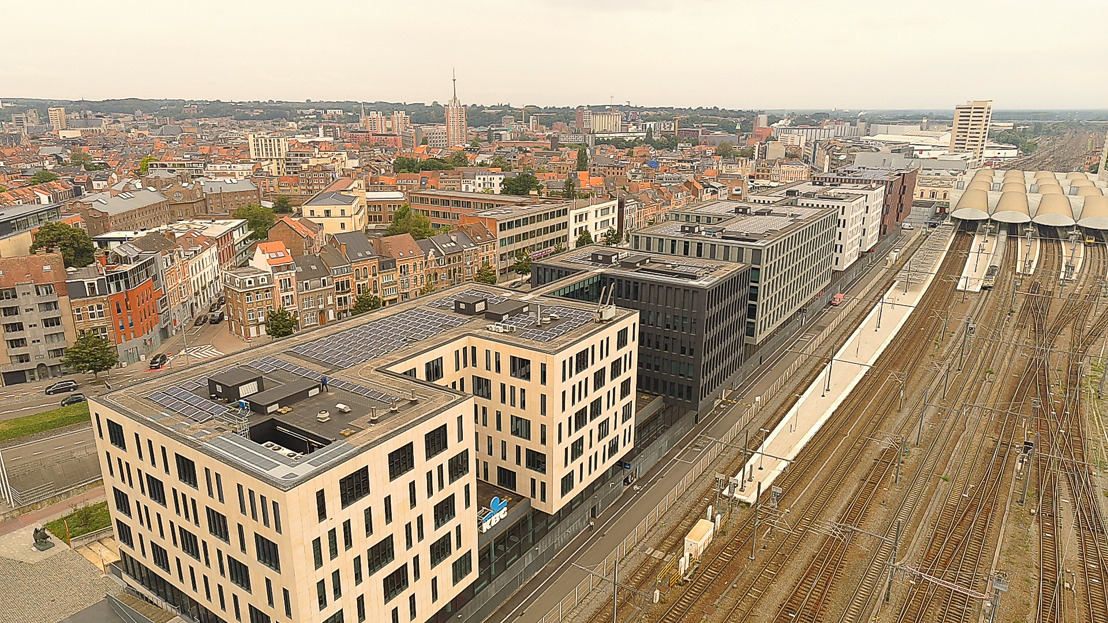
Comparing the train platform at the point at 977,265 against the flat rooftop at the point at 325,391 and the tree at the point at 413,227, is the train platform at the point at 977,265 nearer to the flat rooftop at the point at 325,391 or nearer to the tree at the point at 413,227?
the flat rooftop at the point at 325,391

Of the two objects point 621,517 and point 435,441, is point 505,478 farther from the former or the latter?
point 435,441

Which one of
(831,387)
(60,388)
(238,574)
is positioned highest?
(238,574)

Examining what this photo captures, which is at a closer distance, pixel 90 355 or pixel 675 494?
pixel 675 494

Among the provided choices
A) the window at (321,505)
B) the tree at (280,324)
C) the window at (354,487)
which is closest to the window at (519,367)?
the window at (354,487)

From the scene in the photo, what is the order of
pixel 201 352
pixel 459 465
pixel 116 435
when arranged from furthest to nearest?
pixel 201 352
pixel 459 465
pixel 116 435

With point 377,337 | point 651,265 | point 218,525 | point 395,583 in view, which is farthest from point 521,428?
point 651,265

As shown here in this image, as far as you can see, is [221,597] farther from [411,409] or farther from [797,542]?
[797,542]

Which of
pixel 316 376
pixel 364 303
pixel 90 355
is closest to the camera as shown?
pixel 316 376

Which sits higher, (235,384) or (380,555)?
(235,384)
